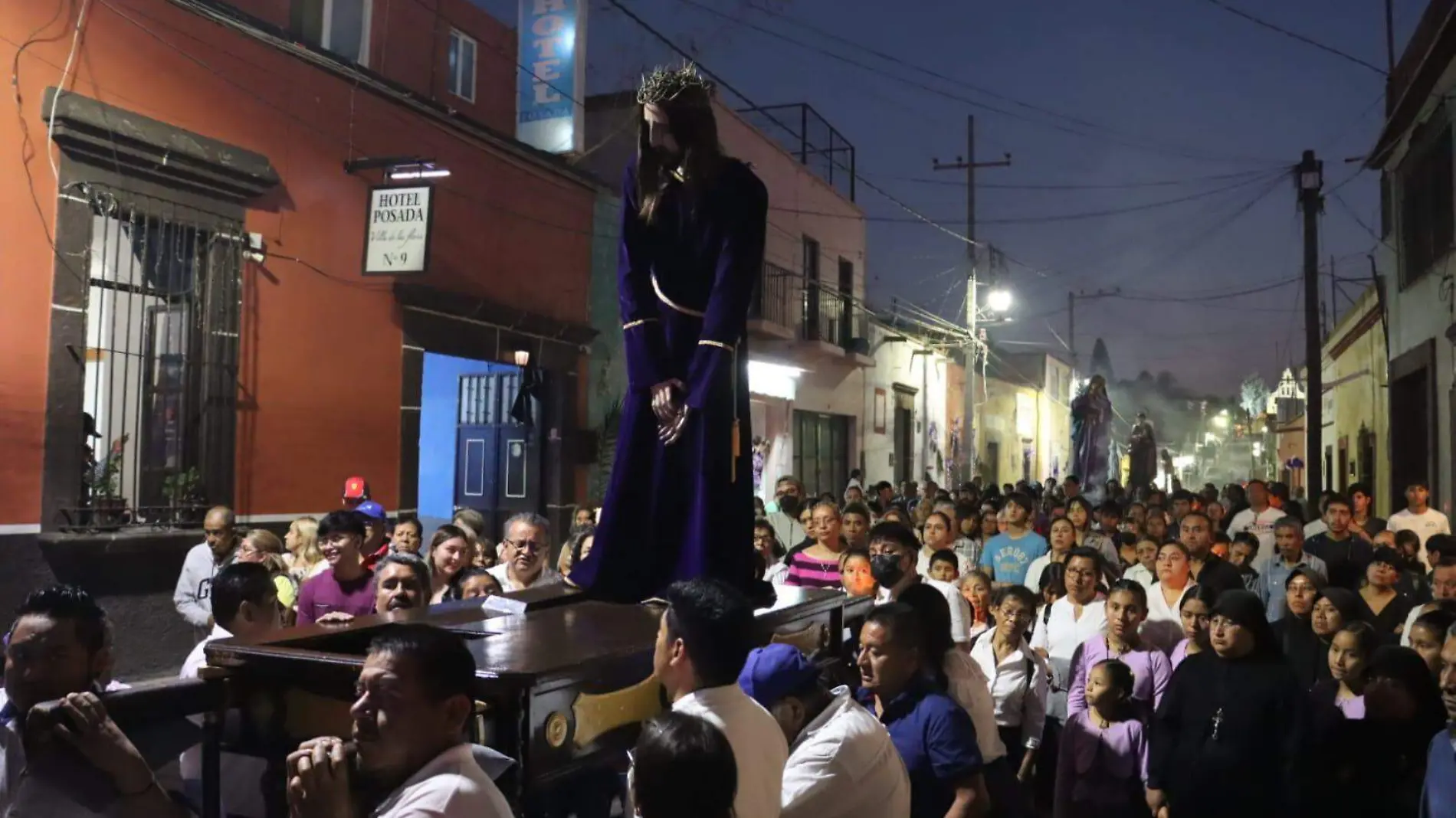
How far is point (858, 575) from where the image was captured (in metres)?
6.14

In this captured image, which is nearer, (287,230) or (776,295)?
(287,230)

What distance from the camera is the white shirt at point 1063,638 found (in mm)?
6305

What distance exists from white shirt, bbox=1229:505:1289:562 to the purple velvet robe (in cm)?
712

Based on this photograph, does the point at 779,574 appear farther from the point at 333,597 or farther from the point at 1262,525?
the point at 1262,525

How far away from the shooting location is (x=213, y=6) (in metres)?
9.17

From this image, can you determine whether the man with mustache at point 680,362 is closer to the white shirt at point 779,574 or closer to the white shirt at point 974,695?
Result: the white shirt at point 974,695

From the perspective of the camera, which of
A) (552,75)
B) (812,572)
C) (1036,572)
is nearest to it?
(812,572)

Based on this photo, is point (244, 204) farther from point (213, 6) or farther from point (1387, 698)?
point (1387, 698)

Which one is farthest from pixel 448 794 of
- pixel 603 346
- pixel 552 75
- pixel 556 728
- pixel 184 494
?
pixel 603 346

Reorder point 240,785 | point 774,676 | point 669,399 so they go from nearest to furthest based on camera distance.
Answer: point 240,785 < point 774,676 < point 669,399

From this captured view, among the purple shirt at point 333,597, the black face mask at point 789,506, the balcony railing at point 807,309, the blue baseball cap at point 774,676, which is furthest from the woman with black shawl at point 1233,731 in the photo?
the balcony railing at point 807,309

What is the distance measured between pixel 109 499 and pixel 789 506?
5.78 meters

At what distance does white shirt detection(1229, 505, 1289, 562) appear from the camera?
10.1 m

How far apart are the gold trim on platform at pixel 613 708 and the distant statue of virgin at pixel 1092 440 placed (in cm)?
1400
